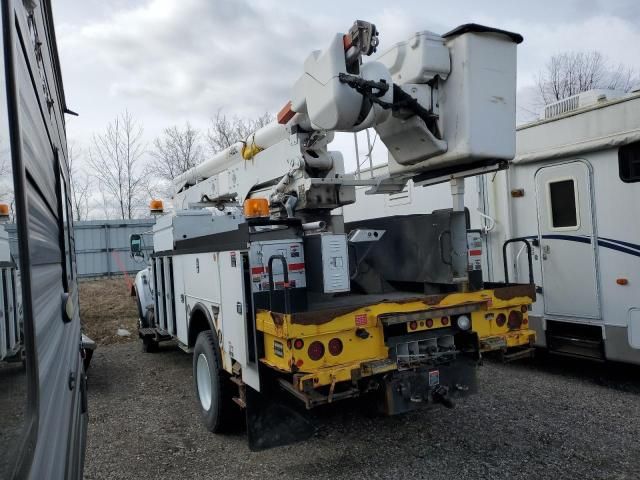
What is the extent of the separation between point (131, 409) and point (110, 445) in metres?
0.98

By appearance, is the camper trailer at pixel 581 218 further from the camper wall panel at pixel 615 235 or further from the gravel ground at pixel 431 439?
the gravel ground at pixel 431 439

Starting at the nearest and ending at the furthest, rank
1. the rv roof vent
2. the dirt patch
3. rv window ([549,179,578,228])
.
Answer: rv window ([549,179,578,228]) → the rv roof vent → the dirt patch

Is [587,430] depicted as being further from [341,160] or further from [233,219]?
[233,219]

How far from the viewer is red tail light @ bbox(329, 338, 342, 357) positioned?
349cm

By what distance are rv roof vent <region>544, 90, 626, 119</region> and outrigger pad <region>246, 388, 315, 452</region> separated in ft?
14.6

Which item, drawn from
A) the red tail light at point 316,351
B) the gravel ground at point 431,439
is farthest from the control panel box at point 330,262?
the gravel ground at point 431,439

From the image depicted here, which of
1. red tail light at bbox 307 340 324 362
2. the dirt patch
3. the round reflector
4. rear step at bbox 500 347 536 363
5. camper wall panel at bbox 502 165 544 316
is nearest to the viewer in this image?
red tail light at bbox 307 340 324 362

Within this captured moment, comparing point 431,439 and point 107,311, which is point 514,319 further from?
point 107,311

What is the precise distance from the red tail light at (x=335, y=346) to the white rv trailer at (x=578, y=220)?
331cm

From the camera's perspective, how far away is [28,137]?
151 centimetres

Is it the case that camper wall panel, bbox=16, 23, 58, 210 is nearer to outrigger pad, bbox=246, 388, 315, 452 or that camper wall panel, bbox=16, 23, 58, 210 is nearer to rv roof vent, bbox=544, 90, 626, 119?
Result: outrigger pad, bbox=246, 388, 315, 452

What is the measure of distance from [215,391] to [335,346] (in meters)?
1.51

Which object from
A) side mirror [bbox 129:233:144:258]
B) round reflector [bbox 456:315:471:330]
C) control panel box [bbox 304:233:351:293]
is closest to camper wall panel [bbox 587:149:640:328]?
round reflector [bbox 456:315:471:330]

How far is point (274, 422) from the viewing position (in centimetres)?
377
